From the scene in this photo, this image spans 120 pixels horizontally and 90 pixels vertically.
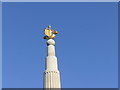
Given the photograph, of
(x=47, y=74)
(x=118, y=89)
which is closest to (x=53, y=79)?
(x=47, y=74)

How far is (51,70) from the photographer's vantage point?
40188 mm

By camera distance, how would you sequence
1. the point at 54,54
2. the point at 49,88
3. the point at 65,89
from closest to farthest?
the point at 49,88, the point at 54,54, the point at 65,89

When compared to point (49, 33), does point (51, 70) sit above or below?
below

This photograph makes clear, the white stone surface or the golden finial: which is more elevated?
the golden finial

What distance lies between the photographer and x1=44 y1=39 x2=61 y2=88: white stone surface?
3956cm

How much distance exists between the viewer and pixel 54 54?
41844mm

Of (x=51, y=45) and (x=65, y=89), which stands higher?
(x=51, y=45)

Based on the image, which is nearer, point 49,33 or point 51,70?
point 51,70

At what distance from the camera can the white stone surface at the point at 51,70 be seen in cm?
3956

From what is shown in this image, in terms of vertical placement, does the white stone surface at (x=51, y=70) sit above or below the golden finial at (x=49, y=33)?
below

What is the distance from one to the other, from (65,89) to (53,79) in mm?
5196

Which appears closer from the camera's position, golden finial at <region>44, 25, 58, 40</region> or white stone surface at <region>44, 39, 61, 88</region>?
white stone surface at <region>44, 39, 61, 88</region>

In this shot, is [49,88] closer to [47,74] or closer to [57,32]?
[47,74]

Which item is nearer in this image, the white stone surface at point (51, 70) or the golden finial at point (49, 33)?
the white stone surface at point (51, 70)
